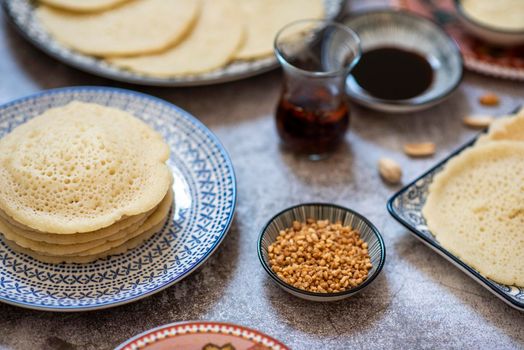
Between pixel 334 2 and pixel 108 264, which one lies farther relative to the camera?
pixel 334 2

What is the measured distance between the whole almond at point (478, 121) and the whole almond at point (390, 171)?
417 millimetres

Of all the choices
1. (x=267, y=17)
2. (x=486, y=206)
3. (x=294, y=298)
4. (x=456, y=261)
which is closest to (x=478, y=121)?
(x=486, y=206)

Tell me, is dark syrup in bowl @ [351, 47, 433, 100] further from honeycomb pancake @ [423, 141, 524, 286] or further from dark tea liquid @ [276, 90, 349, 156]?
honeycomb pancake @ [423, 141, 524, 286]

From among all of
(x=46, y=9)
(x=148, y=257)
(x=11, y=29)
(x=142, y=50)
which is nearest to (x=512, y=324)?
(x=148, y=257)

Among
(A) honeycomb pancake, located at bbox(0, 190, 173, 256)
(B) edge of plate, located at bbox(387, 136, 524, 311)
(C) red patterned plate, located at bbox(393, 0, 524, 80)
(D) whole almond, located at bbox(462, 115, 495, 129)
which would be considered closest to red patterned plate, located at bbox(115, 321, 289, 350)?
(A) honeycomb pancake, located at bbox(0, 190, 173, 256)

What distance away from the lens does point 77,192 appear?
160 cm

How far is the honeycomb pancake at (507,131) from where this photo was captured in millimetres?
1988

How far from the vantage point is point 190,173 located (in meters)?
1.92

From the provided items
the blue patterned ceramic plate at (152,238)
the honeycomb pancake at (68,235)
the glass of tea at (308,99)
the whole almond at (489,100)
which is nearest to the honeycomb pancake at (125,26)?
the blue patterned ceramic plate at (152,238)

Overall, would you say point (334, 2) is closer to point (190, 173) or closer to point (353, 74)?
point (353, 74)

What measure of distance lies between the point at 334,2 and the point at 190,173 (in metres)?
1.20

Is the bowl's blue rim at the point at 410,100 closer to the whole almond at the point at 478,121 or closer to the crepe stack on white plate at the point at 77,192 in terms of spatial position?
the whole almond at the point at 478,121

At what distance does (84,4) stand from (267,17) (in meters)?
0.75

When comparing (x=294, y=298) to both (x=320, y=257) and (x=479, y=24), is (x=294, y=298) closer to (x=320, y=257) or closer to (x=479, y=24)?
(x=320, y=257)
